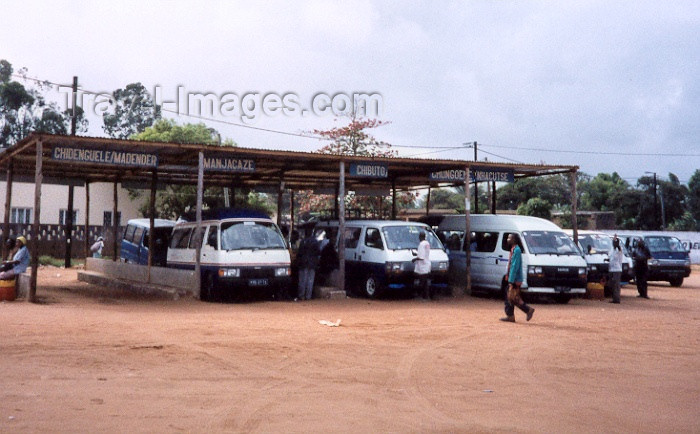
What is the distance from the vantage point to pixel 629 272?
22172 mm

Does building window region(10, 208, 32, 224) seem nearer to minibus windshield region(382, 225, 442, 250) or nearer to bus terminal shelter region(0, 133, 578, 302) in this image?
bus terminal shelter region(0, 133, 578, 302)

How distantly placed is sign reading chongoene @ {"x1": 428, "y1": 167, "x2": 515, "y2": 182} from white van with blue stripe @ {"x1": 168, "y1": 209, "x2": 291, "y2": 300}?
558cm

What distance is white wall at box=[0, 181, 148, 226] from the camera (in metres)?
34.4

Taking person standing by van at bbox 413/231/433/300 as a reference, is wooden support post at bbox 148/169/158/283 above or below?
above

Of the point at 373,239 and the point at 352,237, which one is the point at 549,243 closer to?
the point at 373,239

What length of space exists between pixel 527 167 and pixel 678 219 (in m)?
41.2

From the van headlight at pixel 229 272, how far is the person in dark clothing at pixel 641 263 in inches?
413

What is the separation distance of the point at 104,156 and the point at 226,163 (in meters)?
2.82

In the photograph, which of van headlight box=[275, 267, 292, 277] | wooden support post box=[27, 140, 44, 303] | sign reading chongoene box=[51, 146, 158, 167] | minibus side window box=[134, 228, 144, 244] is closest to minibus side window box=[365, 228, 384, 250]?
van headlight box=[275, 267, 292, 277]

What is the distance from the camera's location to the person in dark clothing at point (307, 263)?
667 inches

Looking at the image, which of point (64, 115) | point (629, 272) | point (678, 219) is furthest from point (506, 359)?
point (678, 219)

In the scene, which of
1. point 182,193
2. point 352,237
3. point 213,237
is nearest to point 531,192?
point 182,193

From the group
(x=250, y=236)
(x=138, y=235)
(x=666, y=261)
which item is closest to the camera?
(x=250, y=236)

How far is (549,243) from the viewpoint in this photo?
1750 cm
